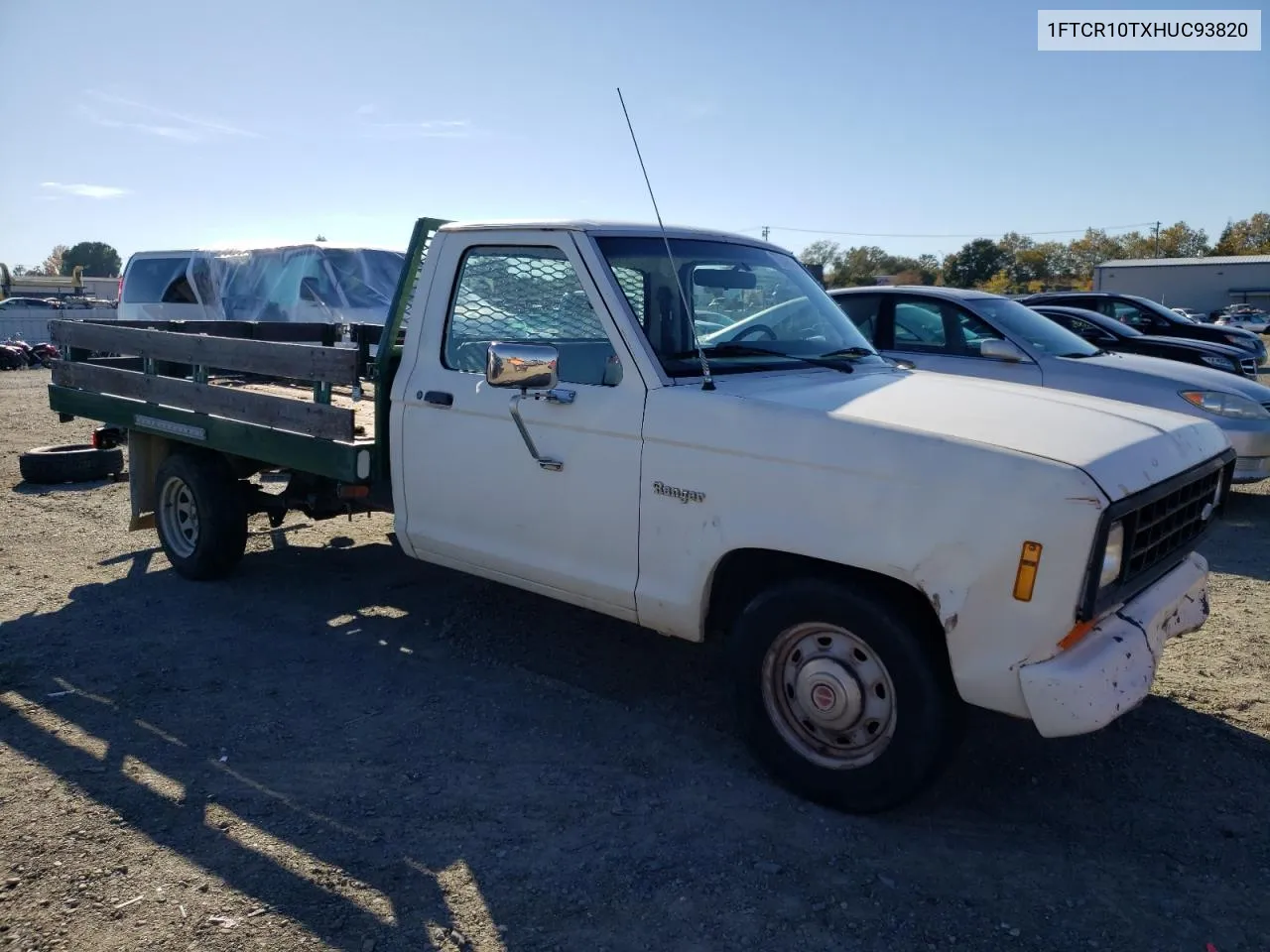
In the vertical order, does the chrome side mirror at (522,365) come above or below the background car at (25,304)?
below

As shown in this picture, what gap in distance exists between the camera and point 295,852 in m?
3.24

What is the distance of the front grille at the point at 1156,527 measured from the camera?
2.90 meters

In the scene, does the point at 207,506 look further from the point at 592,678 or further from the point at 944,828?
the point at 944,828

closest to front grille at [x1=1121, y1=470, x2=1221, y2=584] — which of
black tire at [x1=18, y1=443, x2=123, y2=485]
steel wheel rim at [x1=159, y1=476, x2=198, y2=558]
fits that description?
steel wheel rim at [x1=159, y1=476, x2=198, y2=558]

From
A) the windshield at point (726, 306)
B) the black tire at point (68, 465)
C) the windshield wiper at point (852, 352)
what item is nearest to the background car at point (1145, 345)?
the windshield wiper at point (852, 352)

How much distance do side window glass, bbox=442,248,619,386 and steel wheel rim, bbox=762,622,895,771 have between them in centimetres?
126

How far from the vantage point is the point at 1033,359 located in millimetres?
7867

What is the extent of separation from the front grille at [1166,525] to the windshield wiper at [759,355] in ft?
4.52

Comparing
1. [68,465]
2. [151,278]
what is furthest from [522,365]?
[151,278]

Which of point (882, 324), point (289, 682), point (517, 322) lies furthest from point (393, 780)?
point (882, 324)

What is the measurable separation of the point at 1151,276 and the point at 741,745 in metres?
67.2

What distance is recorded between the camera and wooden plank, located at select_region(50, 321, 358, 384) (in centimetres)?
487

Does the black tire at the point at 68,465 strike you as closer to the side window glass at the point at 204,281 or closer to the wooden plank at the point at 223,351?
the wooden plank at the point at 223,351

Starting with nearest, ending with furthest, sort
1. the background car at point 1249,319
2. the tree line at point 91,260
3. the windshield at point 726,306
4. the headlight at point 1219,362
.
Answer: the windshield at point 726,306 < the headlight at point 1219,362 < the background car at point 1249,319 < the tree line at point 91,260
